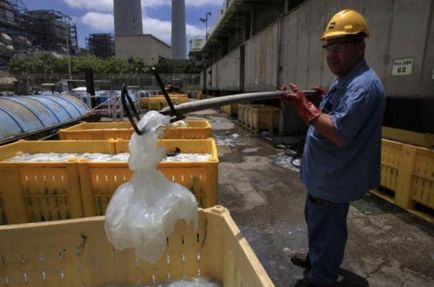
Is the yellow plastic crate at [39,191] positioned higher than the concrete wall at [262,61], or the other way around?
the concrete wall at [262,61]

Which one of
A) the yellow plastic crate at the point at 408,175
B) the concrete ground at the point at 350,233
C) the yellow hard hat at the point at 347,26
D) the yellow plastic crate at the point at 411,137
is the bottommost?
the concrete ground at the point at 350,233

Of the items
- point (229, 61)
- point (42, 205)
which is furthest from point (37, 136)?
point (229, 61)

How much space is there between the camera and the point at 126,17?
86.4 metres

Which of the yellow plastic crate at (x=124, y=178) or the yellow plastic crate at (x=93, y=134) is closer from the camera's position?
the yellow plastic crate at (x=124, y=178)

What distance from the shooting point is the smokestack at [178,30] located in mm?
86344

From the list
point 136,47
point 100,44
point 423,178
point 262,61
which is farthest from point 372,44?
point 100,44

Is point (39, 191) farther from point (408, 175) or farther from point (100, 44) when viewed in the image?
point (100, 44)

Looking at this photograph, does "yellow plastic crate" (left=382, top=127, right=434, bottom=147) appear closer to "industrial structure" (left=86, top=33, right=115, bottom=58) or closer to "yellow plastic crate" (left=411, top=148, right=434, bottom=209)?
"yellow plastic crate" (left=411, top=148, right=434, bottom=209)

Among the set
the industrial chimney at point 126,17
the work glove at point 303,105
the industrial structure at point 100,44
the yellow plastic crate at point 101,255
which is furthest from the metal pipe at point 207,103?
the industrial structure at point 100,44

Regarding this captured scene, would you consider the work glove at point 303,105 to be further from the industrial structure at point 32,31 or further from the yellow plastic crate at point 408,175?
the industrial structure at point 32,31

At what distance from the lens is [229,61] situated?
20.8 m

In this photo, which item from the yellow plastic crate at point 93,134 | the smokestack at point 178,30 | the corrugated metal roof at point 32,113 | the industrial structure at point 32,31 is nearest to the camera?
the yellow plastic crate at point 93,134

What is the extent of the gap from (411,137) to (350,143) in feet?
11.9

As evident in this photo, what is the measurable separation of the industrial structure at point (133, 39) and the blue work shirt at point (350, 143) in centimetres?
6976
